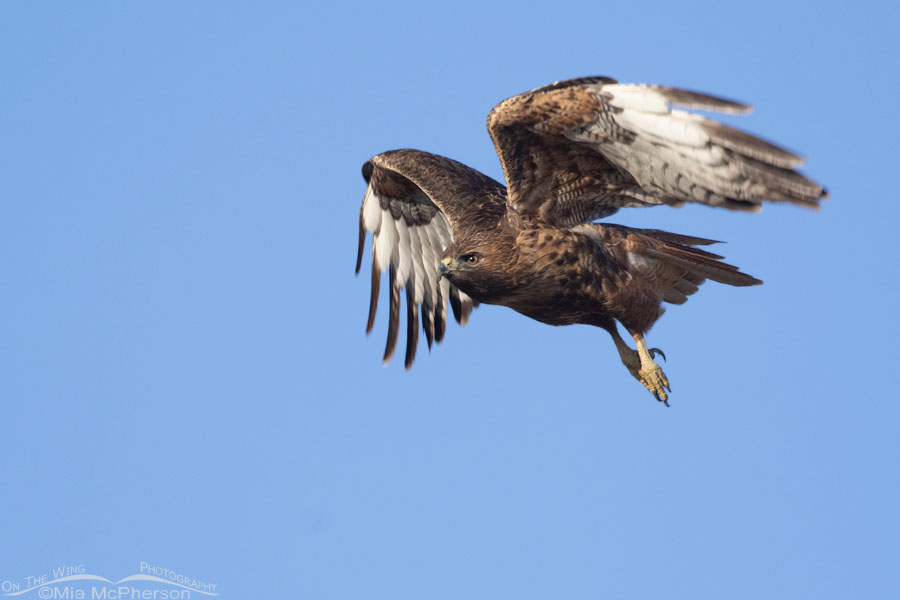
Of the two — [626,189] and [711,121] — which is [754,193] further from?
[626,189]

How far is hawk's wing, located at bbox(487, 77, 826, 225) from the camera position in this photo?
7074 millimetres

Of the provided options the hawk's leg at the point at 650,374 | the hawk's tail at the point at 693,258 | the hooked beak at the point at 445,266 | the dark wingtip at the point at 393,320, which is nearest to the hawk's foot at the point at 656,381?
the hawk's leg at the point at 650,374

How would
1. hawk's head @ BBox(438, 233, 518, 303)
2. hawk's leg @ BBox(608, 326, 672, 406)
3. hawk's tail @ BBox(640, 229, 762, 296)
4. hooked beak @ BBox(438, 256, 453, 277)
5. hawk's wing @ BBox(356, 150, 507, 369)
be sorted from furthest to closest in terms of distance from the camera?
hawk's wing @ BBox(356, 150, 507, 369) < hawk's leg @ BBox(608, 326, 672, 406) < hawk's tail @ BBox(640, 229, 762, 296) < hooked beak @ BBox(438, 256, 453, 277) < hawk's head @ BBox(438, 233, 518, 303)

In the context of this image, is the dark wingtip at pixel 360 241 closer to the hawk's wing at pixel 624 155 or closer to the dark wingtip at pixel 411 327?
the dark wingtip at pixel 411 327

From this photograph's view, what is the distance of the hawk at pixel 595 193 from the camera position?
24.0 feet

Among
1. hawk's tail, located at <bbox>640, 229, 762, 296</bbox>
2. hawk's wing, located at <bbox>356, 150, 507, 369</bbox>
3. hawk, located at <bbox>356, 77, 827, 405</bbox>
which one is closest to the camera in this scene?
hawk, located at <bbox>356, 77, 827, 405</bbox>

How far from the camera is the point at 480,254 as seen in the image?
8930mm

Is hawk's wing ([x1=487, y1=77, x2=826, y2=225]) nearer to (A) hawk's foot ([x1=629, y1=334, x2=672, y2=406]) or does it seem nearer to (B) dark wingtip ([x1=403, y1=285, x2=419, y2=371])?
(A) hawk's foot ([x1=629, y1=334, x2=672, y2=406])

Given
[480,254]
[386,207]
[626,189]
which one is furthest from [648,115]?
[386,207]

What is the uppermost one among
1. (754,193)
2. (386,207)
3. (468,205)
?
(386,207)

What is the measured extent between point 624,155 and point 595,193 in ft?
3.00

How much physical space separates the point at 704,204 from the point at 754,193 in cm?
54

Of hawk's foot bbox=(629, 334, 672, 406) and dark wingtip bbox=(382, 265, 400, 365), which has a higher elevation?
dark wingtip bbox=(382, 265, 400, 365)

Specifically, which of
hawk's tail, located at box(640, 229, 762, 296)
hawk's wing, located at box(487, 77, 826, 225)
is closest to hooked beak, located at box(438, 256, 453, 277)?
hawk's wing, located at box(487, 77, 826, 225)
